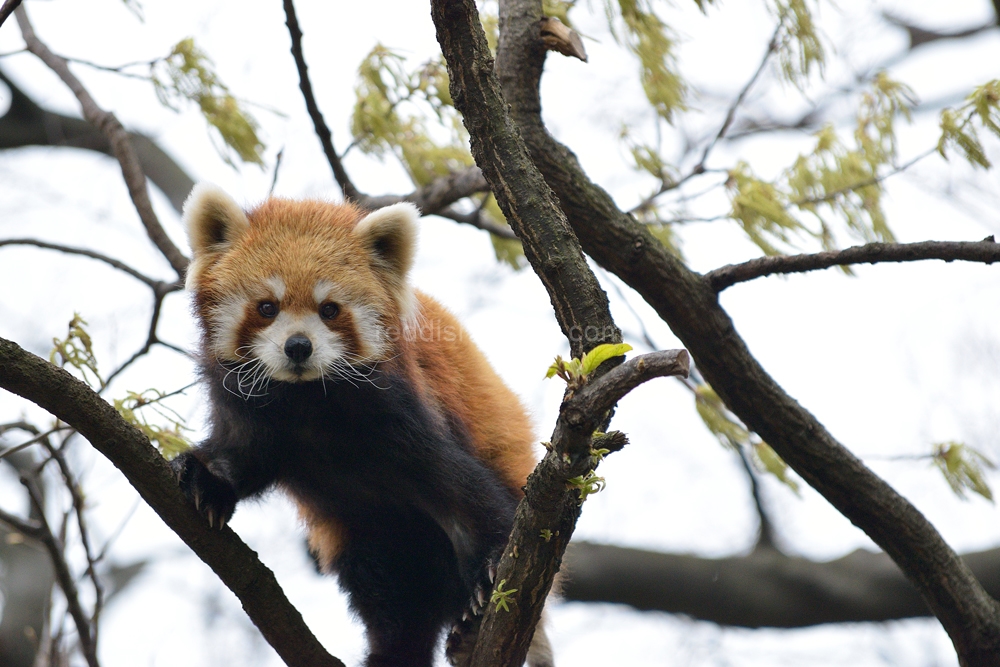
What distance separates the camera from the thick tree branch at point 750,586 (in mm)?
5434

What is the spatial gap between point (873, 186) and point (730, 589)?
8.88 feet

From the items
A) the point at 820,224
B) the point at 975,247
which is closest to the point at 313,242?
the point at 975,247

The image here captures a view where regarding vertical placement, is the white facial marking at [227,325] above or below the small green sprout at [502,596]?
above

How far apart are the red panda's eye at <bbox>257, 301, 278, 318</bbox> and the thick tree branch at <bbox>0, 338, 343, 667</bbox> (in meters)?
0.67

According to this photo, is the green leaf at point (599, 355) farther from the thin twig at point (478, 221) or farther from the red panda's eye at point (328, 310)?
the thin twig at point (478, 221)

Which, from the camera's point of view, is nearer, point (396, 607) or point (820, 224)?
point (396, 607)

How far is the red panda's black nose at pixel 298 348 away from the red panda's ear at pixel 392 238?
0.60 meters

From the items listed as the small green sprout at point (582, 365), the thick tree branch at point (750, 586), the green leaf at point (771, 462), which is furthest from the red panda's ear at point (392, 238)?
the thick tree branch at point (750, 586)

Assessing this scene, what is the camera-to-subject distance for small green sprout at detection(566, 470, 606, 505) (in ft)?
7.38

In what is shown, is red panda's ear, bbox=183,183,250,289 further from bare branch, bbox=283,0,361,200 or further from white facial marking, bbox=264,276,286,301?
bare branch, bbox=283,0,361,200

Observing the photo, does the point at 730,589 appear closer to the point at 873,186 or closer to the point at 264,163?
the point at 873,186

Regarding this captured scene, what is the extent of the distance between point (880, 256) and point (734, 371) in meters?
0.86

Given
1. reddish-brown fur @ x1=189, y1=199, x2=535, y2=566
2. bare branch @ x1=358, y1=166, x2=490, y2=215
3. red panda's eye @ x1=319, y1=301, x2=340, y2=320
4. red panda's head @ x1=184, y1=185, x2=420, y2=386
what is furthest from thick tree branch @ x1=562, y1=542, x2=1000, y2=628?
red panda's eye @ x1=319, y1=301, x2=340, y2=320

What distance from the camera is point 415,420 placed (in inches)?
124
